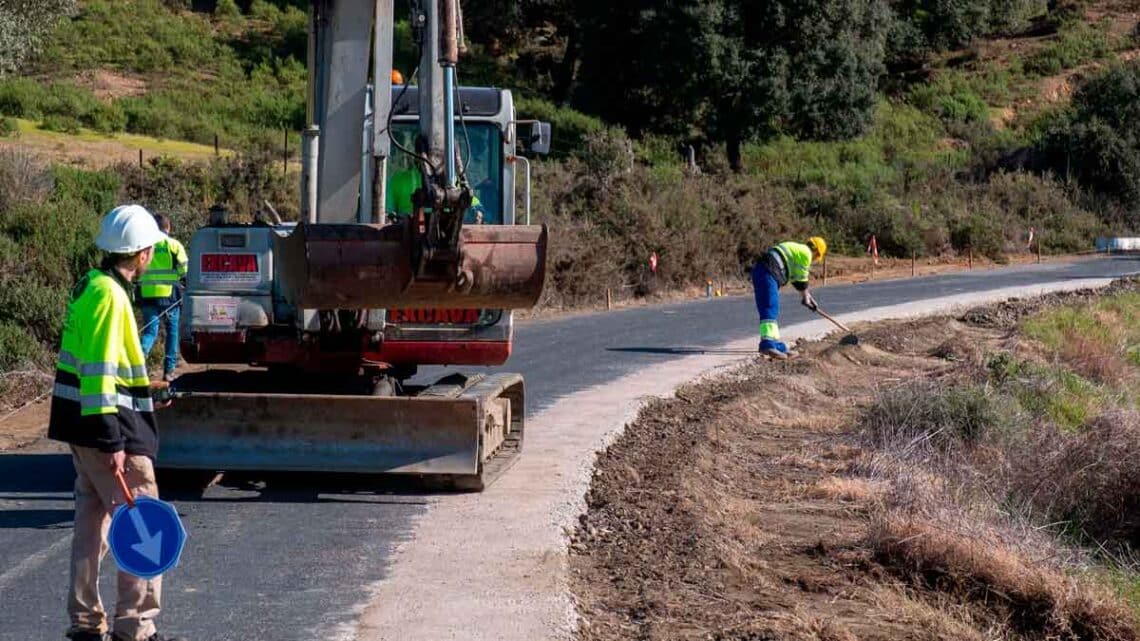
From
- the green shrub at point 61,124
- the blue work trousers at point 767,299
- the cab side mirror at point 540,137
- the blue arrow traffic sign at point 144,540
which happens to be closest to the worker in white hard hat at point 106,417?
the blue arrow traffic sign at point 144,540

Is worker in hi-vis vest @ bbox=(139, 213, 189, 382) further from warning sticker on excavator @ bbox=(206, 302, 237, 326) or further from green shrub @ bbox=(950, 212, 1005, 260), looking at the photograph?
green shrub @ bbox=(950, 212, 1005, 260)

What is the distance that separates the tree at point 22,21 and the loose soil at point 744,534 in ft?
52.9

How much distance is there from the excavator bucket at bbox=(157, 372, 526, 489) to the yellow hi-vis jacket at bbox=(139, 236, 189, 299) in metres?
4.11

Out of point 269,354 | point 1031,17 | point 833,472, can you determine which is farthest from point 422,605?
point 1031,17

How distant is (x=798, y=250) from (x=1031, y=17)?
53480 millimetres

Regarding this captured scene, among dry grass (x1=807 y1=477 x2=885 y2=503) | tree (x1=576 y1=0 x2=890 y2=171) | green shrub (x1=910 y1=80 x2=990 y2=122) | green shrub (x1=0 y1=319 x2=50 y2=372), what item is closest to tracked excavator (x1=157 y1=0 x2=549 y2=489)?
dry grass (x1=807 y1=477 x2=885 y2=503)

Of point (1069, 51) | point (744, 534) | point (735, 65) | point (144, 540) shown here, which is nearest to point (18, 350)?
point (744, 534)

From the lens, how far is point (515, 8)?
5019 cm

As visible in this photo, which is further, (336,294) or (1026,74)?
(1026,74)

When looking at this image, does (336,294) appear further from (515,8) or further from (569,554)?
(515,8)

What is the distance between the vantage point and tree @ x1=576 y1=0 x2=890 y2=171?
4369cm

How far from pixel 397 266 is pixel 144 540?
3.08 m

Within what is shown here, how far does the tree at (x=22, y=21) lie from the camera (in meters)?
26.3

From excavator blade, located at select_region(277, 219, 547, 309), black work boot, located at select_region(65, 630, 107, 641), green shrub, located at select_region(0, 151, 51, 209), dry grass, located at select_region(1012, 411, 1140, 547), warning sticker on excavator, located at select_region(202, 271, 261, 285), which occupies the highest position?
green shrub, located at select_region(0, 151, 51, 209)
